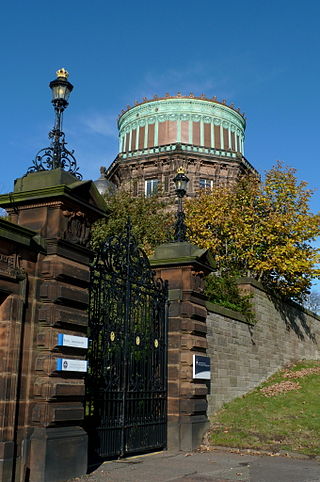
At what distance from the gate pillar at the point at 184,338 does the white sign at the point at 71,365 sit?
4.13 metres

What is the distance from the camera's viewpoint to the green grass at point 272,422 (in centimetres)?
1359

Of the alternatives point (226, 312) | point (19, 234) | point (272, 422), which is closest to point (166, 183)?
point (226, 312)

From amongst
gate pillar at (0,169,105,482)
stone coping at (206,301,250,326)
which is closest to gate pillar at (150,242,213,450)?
stone coping at (206,301,250,326)

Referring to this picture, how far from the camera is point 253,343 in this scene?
67.9ft

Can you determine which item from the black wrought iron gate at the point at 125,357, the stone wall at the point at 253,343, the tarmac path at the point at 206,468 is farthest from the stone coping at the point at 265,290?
the tarmac path at the point at 206,468

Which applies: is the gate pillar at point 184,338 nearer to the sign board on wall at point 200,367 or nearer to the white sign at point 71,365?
the sign board on wall at point 200,367

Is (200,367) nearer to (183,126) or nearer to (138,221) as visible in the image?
(138,221)

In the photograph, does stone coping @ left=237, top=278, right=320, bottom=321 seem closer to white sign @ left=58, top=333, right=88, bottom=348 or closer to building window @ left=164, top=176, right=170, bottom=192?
white sign @ left=58, top=333, right=88, bottom=348

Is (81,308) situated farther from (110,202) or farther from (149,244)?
(110,202)

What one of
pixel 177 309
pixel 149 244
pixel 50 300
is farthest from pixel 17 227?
pixel 149 244

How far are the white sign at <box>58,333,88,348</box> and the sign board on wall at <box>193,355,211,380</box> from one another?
173 inches

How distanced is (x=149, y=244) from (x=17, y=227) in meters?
17.7

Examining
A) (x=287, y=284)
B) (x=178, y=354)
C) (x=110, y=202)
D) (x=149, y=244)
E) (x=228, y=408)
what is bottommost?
(x=228, y=408)

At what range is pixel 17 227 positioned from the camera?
8.65 metres
